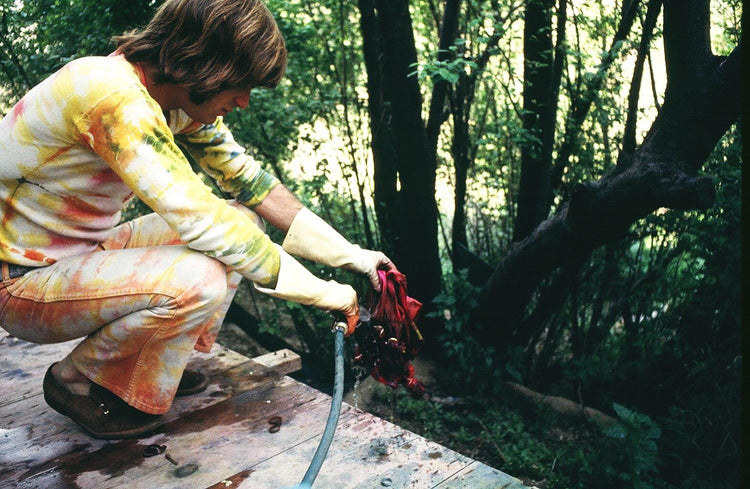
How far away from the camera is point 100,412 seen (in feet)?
6.93

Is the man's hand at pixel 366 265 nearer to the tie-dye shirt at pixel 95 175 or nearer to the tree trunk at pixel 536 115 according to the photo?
the tie-dye shirt at pixel 95 175

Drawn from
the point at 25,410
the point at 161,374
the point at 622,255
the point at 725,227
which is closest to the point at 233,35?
the point at 161,374

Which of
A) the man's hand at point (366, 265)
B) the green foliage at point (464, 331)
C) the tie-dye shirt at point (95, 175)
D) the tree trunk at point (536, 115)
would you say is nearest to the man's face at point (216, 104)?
the tie-dye shirt at point (95, 175)

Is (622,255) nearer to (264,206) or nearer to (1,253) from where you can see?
(264,206)

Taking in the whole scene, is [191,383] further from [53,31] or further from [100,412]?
[53,31]

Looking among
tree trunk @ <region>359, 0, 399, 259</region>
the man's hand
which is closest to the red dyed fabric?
the man's hand

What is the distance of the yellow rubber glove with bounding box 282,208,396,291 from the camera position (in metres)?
2.17

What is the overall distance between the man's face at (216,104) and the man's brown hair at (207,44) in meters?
0.04

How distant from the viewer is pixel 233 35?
1.88 meters

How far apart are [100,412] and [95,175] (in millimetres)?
799

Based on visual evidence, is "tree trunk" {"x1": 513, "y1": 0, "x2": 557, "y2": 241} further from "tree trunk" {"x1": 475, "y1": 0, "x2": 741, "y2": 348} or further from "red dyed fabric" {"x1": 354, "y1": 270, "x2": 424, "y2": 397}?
"red dyed fabric" {"x1": 354, "y1": 270, "x2": 424, "y2": 397}

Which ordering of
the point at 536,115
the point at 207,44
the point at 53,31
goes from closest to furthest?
the point at 207,44
the point at 536,115
the point at 53,31

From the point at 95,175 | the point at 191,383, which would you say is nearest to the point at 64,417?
the point at 191,383

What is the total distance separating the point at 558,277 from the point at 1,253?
9.56 ft
